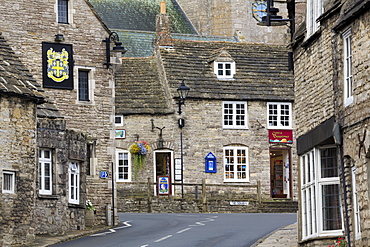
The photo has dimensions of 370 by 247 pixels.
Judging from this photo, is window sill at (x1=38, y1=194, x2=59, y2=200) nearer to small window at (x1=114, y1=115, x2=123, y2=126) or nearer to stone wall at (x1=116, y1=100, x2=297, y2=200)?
stone wall at (x1=116, y1=100, x2=297, y2=200)

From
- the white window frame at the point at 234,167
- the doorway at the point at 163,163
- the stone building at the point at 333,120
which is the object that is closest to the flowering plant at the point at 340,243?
the stone building at the point at 333,120

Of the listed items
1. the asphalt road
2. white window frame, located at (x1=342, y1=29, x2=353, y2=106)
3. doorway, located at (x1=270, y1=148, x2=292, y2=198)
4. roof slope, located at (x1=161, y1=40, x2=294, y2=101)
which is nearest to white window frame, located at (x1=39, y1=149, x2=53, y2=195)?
the asphalt road

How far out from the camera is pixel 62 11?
36344 millimetres

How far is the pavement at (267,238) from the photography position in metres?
25.6

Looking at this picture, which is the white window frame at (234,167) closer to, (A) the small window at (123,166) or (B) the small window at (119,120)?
(A) the small window at (123,166)

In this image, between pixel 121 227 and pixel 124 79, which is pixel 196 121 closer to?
pixel 124 79

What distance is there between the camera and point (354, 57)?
19719 mm

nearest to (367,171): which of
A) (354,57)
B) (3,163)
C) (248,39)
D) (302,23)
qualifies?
(354,57)

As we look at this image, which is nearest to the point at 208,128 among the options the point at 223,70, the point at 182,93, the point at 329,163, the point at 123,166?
the point at 182,93

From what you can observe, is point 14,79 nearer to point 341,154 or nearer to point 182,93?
point 341,154

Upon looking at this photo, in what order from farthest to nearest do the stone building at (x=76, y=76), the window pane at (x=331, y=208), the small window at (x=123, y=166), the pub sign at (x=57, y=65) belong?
the small window at (x=123, y=166) → the pub sign at (x=57, y=65) → the stone building at (x=76, y=76) → the window pane at (x=331, y=208)

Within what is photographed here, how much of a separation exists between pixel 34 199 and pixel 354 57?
13380mm

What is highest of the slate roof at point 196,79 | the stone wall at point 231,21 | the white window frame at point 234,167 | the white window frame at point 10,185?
the stone wall at point 231,21

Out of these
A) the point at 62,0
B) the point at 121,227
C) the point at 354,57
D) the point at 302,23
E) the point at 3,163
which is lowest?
the point at 121,227
